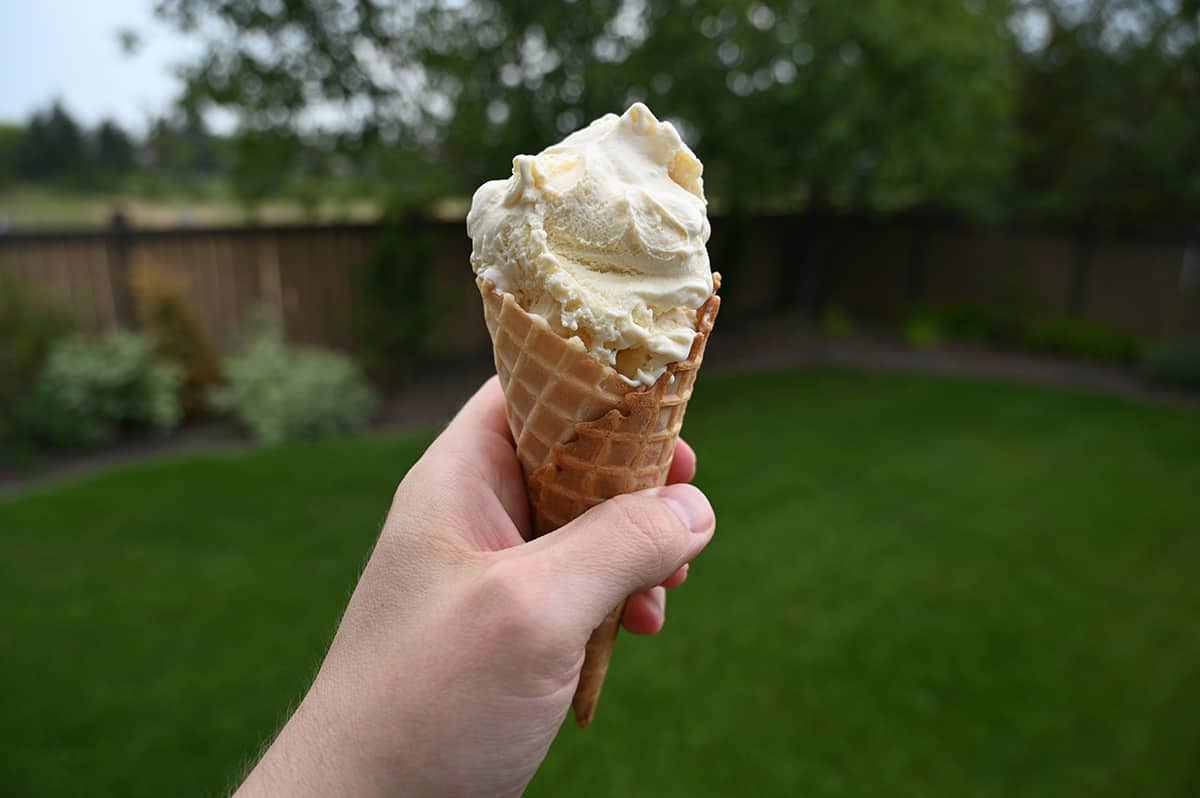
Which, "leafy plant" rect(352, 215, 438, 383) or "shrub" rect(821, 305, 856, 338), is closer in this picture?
"leafy plant" rect(352, 215, 438, 383)

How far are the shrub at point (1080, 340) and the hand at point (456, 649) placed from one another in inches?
532

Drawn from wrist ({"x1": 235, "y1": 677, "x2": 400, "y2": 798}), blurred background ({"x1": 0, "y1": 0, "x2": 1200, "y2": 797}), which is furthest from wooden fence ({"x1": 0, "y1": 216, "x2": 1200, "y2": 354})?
wrist ({"x1": 235, "y1": 677, "x2": 400, "y2": 798})

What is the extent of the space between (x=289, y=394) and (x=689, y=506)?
7057 millimetres

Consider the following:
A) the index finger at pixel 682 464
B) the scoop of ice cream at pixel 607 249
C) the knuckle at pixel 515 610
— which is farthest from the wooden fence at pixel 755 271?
the knuckle at pixel 515 610

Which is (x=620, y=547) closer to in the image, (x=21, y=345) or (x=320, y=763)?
(x=320, y=763)

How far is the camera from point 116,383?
7996 mm

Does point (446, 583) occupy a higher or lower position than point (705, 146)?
lower

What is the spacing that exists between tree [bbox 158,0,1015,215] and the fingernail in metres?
6.81

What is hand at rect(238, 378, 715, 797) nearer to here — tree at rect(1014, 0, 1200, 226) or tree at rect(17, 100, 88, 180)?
tree at rect(17, 100, 88, 180)

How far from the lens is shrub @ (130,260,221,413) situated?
8.62 m

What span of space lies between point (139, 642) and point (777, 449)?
5.79 meters

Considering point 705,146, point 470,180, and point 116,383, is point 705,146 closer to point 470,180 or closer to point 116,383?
point 470,180

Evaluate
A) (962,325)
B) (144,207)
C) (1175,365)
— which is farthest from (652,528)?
(962,325)

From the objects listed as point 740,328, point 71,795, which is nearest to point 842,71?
point 740,328
